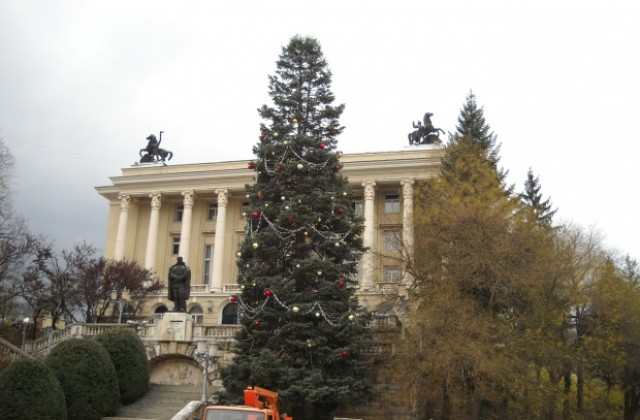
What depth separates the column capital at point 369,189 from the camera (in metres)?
51.6

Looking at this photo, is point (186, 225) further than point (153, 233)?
No

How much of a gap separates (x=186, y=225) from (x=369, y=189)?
1539 cm

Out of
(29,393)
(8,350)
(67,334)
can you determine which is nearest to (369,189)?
(67,334)

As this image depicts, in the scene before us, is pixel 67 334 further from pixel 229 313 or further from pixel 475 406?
pixel 229 313

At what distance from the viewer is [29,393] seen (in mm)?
20828

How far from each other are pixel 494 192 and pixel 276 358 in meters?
12.7

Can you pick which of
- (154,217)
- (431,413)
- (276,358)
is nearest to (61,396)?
(276,358)

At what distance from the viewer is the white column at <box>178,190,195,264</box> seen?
5516 centimetres

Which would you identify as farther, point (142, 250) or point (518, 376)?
point (142, 250)

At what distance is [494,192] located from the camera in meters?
29.4

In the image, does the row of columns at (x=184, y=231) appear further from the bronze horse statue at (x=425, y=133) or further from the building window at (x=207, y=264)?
the bronze horse statue at (x=425, y=133)

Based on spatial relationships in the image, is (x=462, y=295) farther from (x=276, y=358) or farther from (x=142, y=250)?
(x=142, y=250)

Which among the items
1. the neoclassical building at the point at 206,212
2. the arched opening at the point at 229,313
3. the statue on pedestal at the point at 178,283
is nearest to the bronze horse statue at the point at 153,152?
the neoclassical building at the point at 206,212

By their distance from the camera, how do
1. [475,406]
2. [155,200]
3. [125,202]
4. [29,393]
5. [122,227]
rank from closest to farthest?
[29,393]
[475,406]
[155,200]
[122,227]
[125,202]
